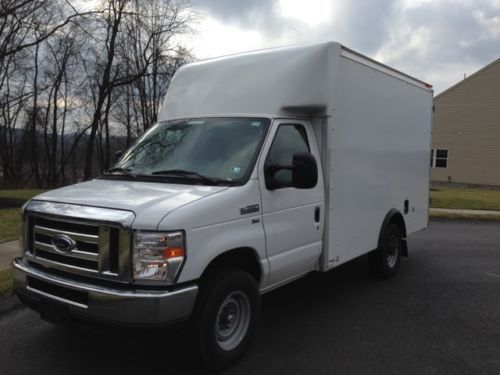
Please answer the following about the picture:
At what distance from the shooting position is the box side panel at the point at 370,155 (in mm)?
5160

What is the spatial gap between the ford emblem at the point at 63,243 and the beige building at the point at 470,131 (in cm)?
3135

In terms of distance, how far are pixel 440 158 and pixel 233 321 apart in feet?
104

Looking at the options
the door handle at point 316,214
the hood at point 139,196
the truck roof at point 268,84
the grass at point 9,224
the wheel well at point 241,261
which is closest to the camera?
the hood at point 139,196

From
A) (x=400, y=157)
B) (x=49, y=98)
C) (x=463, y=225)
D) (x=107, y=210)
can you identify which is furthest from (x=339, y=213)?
(x=49, y=98)

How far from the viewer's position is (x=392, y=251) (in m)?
6.90

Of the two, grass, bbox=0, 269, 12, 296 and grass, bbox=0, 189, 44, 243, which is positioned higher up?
grass, bbox=0, 189, 44, 243

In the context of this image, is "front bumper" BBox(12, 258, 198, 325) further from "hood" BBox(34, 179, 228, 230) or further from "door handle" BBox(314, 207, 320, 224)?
"door handle" BBox(314, 207, 320, 224)

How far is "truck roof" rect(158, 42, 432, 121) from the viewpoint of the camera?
15.7 feet

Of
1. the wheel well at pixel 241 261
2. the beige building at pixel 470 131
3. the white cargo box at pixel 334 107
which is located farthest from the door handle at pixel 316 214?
the beige building at pixel 470 131

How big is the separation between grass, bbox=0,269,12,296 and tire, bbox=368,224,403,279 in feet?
15.4

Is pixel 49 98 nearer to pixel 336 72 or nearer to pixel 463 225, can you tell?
pixel 463 225

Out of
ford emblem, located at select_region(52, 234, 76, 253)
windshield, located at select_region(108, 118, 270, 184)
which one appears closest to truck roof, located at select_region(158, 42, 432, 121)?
windshield, located at select_region(108, 118, 270, 184)

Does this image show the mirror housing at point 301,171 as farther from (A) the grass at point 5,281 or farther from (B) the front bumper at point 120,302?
(A) the grass at point 5,281

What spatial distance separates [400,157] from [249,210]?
3526 mm
